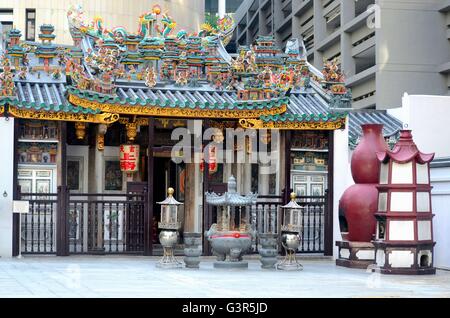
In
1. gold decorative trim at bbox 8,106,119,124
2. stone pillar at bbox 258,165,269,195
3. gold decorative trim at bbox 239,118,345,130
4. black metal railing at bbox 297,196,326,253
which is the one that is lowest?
black metal railing at bbox 297,196,326,253

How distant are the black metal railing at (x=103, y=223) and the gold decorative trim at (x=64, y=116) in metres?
1.79

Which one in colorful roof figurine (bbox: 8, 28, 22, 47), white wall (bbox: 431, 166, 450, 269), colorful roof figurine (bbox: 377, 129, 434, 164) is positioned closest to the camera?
colorful roof figurine (bbox: 377, 129, 434, 164)

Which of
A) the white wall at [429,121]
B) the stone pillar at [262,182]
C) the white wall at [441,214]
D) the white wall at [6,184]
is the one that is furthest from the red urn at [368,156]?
the white wall at [6,184]

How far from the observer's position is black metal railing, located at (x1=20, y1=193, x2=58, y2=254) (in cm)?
2109

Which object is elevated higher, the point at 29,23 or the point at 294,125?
the point at 29,23

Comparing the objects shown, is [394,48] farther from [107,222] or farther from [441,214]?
[107,222]

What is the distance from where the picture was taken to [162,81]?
23.1 metres

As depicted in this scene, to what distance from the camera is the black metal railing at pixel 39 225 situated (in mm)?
21094

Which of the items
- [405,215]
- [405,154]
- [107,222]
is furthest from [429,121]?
[107,222]

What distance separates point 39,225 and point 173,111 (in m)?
4.11

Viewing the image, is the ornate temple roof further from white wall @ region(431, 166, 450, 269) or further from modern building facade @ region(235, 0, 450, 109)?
modern building facade @ region(235, 0, 450, 109)

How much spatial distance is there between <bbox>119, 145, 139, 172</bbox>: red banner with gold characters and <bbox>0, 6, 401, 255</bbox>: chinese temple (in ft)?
0.08

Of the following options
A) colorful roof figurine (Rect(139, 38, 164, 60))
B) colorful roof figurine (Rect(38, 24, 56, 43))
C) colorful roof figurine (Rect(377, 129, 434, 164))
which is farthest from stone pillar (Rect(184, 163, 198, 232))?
colorful roof figurine (Rect(377, 129, 434, 164))

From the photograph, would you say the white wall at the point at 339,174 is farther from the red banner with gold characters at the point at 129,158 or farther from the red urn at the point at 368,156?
the red banner with gold characters at the point at 129,158
